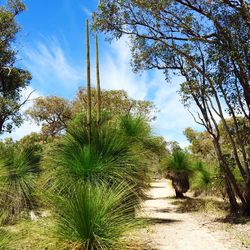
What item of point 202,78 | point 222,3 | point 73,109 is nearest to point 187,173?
point 202,78

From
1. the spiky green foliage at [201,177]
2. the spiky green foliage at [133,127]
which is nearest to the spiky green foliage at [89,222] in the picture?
the spiky green foliage at [133,127]

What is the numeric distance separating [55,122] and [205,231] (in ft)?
83.6

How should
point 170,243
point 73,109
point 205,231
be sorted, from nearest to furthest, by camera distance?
point 170,243, point 205,231, point 73,109

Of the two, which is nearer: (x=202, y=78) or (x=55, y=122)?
(x=202, y=78)

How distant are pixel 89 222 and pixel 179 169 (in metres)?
11.4

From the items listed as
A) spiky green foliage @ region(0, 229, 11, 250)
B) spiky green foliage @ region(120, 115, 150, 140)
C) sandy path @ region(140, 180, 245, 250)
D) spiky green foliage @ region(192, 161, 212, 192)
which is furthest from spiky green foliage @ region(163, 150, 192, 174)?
spiky green foliage @ region(0, 229, 11, 250)

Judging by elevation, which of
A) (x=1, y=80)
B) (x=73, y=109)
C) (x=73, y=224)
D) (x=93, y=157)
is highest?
(x=73, y=109)

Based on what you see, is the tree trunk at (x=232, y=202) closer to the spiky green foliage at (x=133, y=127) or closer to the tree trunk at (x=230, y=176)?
the tree trunk at (x=230, y=176)

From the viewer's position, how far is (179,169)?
16.2m

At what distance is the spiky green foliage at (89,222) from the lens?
517 centimetres

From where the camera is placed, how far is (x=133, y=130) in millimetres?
9945

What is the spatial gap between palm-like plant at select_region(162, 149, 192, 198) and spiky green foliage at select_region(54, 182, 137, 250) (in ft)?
36.0

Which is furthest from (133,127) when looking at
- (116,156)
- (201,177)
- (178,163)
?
(201,177)

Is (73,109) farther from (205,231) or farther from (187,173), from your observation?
(205,231)
